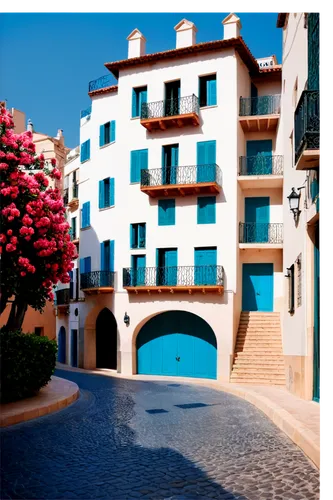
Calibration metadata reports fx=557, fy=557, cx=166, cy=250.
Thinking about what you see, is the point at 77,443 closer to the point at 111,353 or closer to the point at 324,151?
the point at 324,151

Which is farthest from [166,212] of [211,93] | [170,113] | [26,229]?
[26,229]

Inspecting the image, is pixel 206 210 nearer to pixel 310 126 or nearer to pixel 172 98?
pixel 172 98

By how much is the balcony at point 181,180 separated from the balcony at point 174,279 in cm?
334

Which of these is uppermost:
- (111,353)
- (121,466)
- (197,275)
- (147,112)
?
(147,112)

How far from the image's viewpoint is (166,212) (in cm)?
2494

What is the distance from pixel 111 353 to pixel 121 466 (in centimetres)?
2165

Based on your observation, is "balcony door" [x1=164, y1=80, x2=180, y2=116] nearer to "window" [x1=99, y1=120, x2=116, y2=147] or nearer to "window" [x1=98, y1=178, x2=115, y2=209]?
"window" [x1=99, y1=120, x2=116, y2=147]

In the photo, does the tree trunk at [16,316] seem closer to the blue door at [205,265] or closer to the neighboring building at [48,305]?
the blue door at [205,265]

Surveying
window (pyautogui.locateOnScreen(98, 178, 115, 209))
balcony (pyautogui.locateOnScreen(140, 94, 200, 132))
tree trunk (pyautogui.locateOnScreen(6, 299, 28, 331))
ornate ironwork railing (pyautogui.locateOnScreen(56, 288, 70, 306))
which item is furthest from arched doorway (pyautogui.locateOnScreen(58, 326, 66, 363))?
tree trunk (pyautogui.locateOnScreen(6, 299, 28, 331))

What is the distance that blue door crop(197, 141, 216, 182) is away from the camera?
935 inches

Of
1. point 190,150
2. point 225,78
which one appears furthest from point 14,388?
point 225,78

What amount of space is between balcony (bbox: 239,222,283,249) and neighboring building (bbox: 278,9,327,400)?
Result: 5577mm

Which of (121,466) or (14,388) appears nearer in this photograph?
(121,466)

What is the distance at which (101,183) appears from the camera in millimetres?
27719
